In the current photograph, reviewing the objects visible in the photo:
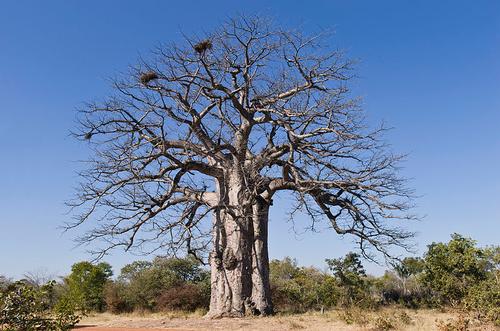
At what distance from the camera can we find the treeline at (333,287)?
38.4 ft

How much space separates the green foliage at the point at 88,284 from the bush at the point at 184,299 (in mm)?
4540

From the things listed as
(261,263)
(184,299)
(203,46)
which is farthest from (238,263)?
(184,299)

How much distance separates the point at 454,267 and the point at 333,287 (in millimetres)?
5455

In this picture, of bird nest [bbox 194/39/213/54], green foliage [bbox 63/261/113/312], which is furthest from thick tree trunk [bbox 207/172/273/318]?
green foliage [bbox 63/261/113/312]

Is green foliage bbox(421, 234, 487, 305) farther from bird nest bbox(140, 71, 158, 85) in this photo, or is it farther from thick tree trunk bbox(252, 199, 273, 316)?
bird nest bbox(140, 71, 158, 85)

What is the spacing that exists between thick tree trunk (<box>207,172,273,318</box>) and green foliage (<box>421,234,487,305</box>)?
545 cm

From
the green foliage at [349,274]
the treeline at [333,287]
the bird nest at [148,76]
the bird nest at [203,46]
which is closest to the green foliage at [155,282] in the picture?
the treeline at [333,287]

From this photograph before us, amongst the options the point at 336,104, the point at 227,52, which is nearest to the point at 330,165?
Result: the point at 336,104

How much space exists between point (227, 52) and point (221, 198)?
3.41 meters

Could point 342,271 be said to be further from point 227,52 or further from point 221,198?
point 227,52

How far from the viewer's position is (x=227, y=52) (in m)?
10.2

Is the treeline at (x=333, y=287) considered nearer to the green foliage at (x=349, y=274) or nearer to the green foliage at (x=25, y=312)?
the green foliage at (x=349, y=274)

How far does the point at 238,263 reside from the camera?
10.4 metres

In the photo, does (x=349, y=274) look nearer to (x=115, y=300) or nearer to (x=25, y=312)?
(x=115, y=300)
